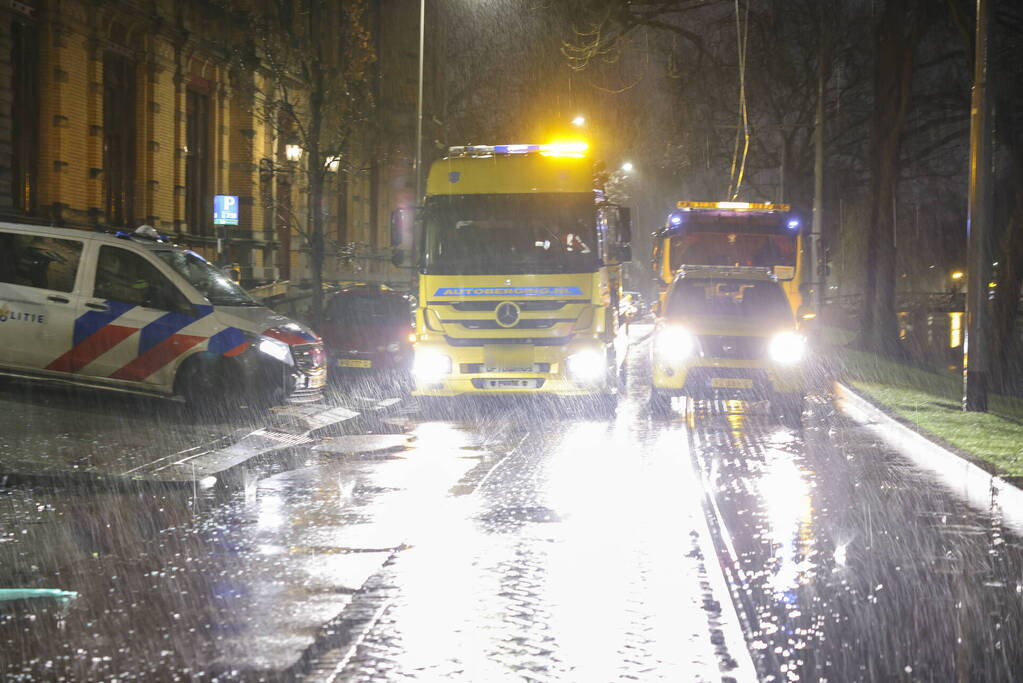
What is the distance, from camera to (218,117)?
33.8 metres

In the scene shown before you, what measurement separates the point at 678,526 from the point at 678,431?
6.21 metres

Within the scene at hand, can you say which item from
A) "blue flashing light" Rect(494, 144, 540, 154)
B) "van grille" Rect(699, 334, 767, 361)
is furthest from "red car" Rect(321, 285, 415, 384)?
"van grille" Rect(699, 334, 767, 361)

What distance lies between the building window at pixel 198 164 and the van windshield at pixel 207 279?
17.7m

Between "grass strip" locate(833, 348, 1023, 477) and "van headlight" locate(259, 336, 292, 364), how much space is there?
288 inches

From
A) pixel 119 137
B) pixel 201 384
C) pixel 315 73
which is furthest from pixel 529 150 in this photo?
pixel 119 137

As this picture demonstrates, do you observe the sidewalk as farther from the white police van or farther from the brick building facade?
the brick building facade

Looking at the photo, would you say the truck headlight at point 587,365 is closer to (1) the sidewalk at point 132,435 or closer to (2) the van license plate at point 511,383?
(2) the van license plate at point 511,383

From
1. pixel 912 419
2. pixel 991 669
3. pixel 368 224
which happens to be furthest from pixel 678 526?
pixel 368 224

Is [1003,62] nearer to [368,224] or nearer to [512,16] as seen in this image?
[512,16]

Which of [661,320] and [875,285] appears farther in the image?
[875,285]

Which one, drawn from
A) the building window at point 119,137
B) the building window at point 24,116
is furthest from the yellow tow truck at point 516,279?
the building window at point 119,137

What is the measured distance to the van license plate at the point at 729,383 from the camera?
629 inches

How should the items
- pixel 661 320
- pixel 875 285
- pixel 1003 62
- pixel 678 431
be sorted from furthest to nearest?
pixel 875 285, pixel 1003 62, pixel 661 320, pixel 678 431

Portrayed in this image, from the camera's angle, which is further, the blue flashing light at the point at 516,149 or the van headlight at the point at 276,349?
the blue flashing light at the point at 516,149
